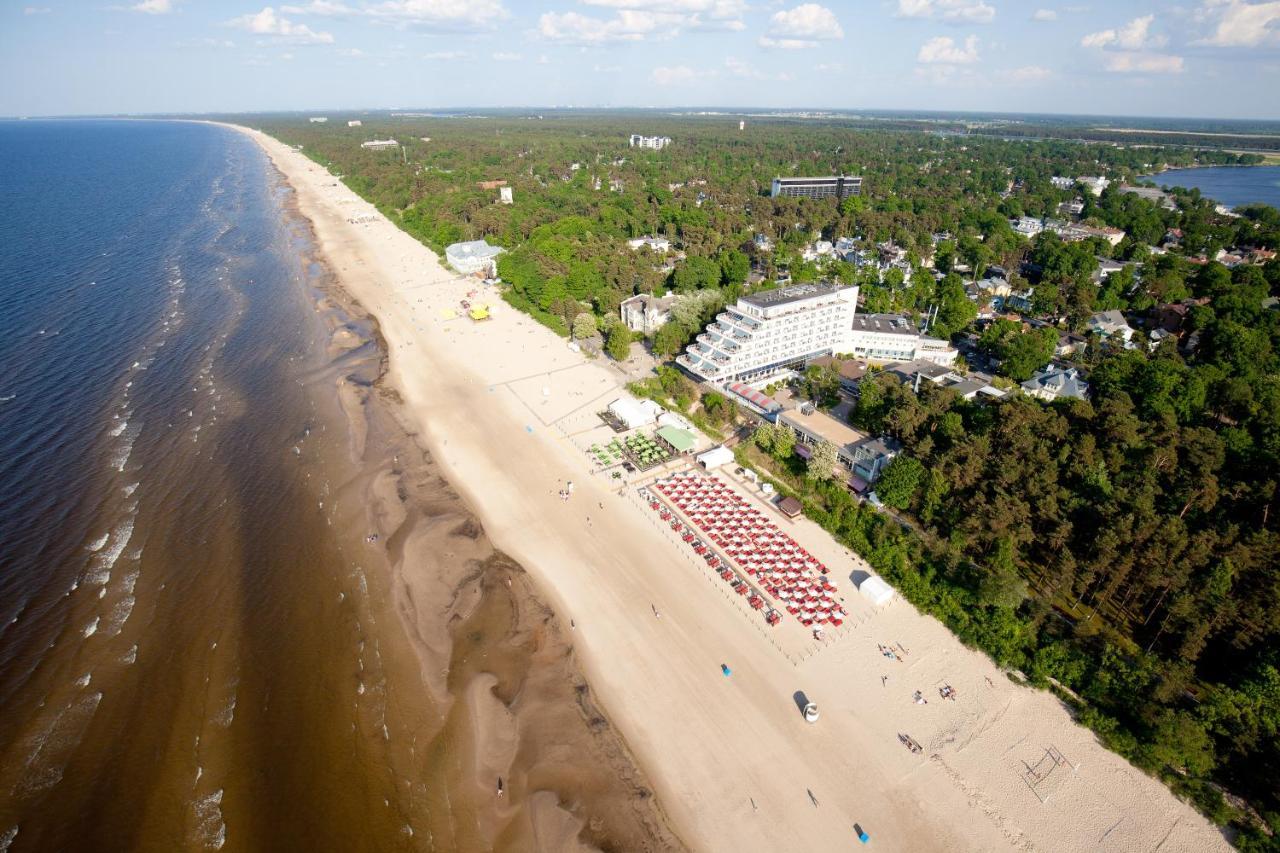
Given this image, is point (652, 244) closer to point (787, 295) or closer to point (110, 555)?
point (787, 295)

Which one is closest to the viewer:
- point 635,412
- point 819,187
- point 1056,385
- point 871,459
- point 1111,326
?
point 871,459

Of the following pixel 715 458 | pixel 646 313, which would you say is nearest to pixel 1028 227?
pixel 646 313

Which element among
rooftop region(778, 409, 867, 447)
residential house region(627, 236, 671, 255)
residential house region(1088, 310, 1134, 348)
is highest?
residential house region(627, 236, 671, 255)

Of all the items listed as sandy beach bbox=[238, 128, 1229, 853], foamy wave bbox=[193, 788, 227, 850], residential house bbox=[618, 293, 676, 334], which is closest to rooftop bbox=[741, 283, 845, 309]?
residential house bbox=[618, 293, 676, 334]

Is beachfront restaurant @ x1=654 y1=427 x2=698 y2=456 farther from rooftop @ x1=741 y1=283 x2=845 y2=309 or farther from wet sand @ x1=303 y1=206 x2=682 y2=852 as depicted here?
rooftop @ x1=741 y1=283 x2=845 y2=309

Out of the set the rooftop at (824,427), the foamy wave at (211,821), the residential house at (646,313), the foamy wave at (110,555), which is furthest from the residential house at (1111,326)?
the foamy wave at (110,555)

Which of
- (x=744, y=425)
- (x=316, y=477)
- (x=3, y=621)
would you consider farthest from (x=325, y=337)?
(x=744, y=425)
